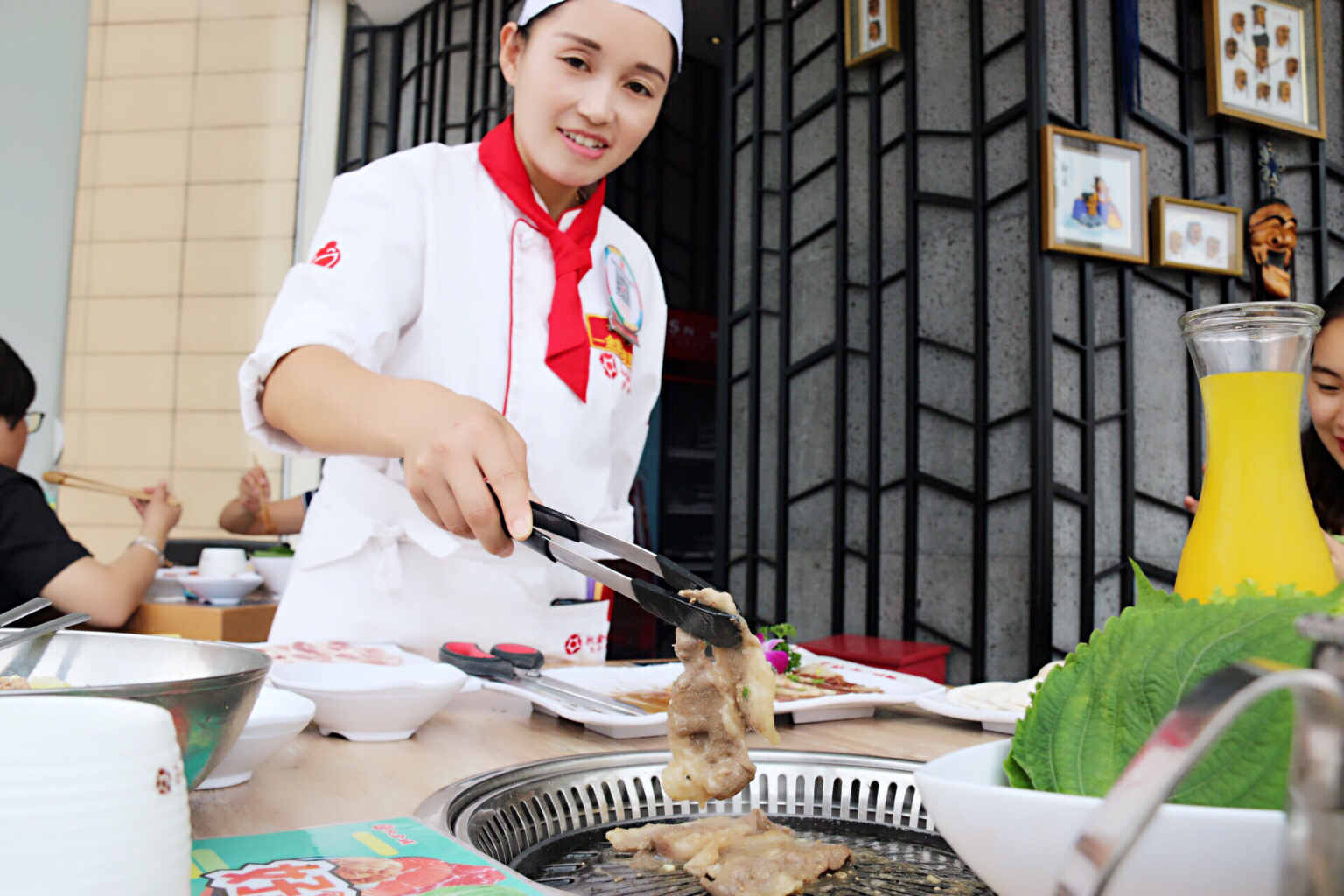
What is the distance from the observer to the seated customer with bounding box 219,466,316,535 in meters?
4.75

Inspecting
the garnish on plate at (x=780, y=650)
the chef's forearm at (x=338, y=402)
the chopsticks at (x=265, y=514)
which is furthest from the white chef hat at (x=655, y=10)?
the chopsticks at (x=265, y=514)

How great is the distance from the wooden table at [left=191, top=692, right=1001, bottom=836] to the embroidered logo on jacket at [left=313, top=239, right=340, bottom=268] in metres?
0.71

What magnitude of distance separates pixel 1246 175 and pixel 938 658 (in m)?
2.80

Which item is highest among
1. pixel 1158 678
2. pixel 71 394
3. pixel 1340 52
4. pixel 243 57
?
pixel 243 57

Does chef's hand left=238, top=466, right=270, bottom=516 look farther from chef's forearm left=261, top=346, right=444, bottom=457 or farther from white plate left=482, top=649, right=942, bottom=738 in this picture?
white plate left=482, top=649, right=942, bottom=738

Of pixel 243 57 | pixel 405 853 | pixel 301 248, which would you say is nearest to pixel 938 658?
pixel 405 853

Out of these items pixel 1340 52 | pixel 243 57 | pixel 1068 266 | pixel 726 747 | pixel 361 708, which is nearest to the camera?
pixel 726 747

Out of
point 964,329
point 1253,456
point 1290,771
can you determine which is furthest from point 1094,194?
point 1290,771

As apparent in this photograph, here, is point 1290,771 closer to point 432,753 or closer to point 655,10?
point 432,753

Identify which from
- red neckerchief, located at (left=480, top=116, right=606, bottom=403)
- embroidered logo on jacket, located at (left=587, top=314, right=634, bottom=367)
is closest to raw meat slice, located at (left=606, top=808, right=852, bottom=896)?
red neckerchief, located at (left=480, top=116, right=606, bottom=403)

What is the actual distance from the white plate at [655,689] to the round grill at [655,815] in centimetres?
10

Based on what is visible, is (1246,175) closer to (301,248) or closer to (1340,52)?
(1340,52)

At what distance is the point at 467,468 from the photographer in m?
0.98

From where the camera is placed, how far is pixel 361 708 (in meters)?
0.91
